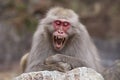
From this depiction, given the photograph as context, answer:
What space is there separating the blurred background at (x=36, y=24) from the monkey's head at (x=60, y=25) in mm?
8538

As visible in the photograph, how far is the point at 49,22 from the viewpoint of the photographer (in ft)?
31.6

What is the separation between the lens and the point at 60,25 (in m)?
9.42

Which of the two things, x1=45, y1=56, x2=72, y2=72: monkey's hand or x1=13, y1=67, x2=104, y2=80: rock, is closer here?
x1=13, y1=67, x2=104, y2=80: rock

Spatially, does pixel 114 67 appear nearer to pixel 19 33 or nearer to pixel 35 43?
pixel 35 43

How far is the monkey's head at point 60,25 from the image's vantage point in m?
9.37

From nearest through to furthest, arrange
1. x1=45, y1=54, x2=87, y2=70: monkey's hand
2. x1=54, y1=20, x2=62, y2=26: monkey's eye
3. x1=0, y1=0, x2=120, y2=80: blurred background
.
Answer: x1=45, y1=54, x2=87, y2=70: monkey's hand
x1=54, y1=20, x2=62, y2=26: monkey's eye
x1=0, y1=0, x2=120, y2=80: blurred background

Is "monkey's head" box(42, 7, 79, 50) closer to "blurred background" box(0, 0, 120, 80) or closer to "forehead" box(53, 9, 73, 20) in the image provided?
"forehead" box(53, 9, 73, 20)

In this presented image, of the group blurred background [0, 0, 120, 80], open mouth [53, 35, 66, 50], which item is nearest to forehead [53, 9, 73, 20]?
open mouth [53, 35, 66, 50]

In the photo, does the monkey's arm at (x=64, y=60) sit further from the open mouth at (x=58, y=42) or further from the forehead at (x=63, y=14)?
the forehead at (x=63, y=14)

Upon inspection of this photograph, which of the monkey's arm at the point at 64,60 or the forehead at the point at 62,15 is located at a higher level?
the forehead at the point at 62,15

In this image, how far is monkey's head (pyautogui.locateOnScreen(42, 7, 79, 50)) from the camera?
30.8 ft

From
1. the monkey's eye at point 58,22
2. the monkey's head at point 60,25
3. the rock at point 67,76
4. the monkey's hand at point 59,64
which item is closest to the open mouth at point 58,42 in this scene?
the monkey's head at point 60,25

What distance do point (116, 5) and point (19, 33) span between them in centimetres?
595

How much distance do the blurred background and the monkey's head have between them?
28.0 ft
